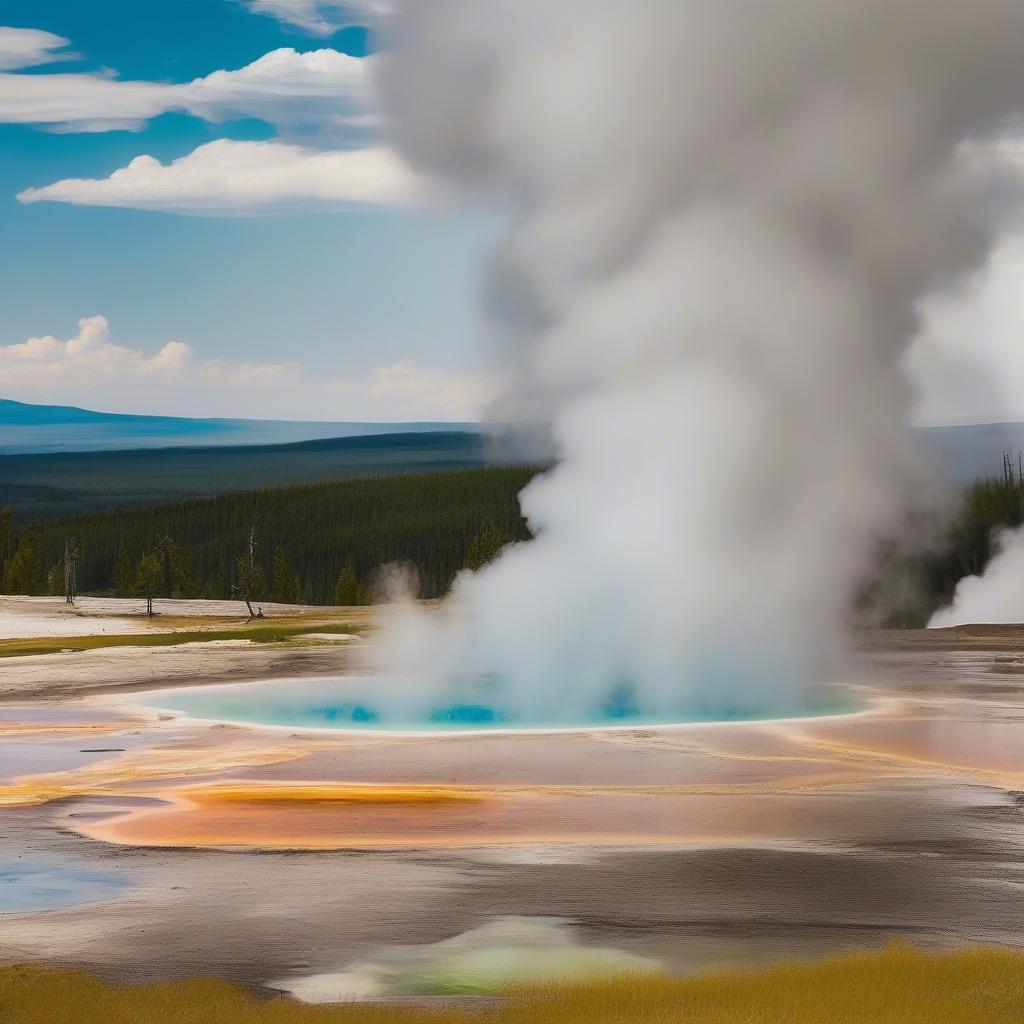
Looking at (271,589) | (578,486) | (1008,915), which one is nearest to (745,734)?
(578,486)

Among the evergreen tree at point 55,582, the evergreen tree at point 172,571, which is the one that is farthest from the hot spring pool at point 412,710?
the evergreen tree at point 55,582

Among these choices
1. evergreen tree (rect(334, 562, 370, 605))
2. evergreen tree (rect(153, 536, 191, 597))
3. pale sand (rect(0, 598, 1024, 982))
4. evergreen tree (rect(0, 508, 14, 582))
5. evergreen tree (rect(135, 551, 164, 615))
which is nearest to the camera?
pale sand (rect(0, 598, 1024, 982))

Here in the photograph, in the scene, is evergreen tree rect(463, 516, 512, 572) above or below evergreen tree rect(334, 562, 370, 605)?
above

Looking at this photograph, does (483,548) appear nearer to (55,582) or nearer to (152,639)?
(55,582)

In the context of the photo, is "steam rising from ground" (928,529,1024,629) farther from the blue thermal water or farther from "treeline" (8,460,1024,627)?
the blue thermal water

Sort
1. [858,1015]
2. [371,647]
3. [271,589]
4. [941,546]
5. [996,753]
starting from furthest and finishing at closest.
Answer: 1. [271,589]
2. [941,546]
3. [371,647]
4. [996,753]
5. [858,1015]

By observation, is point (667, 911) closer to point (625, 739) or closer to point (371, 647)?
point (625, 739)

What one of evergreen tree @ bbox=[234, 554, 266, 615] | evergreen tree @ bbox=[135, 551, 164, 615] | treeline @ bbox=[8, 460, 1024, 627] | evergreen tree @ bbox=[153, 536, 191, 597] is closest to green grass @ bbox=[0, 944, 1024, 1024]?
evergreen tree @ bbox=[234, 554, 266, 615]
